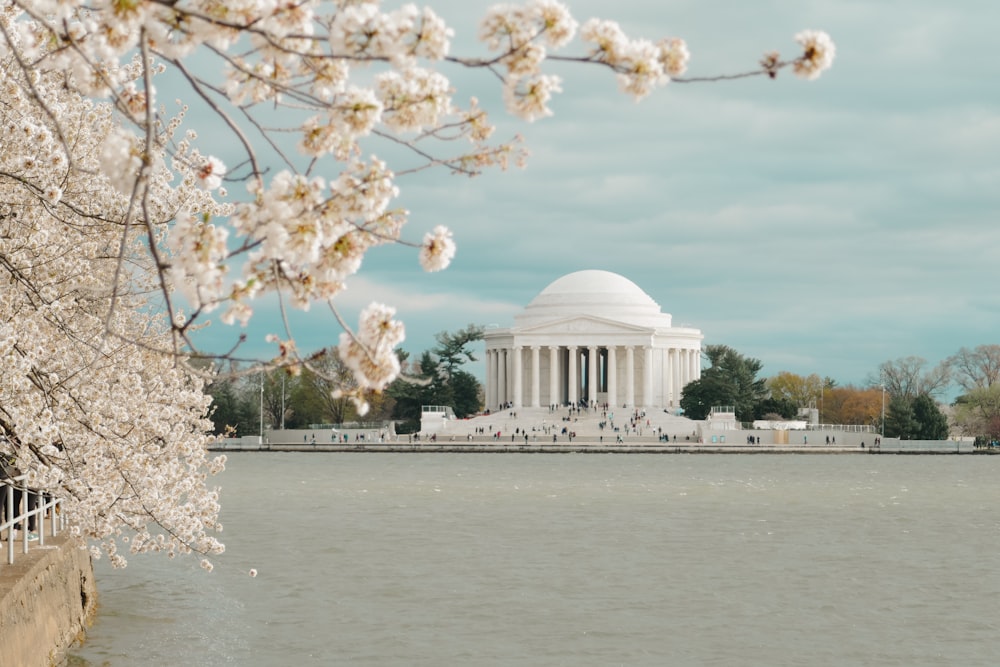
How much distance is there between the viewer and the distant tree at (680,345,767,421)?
13100 centimetres

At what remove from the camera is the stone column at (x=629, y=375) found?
480 ft

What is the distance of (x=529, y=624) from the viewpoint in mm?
22828

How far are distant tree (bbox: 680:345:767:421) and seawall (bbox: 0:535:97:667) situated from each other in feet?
369

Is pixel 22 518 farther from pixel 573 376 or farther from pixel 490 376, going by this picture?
pixel 490 376

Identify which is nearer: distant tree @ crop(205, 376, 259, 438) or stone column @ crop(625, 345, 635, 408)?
distant tree @ crop(205, 376, 259, 438)

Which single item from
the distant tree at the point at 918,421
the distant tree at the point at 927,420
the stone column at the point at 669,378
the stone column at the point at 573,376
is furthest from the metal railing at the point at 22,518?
the stone column at the point at 669,378

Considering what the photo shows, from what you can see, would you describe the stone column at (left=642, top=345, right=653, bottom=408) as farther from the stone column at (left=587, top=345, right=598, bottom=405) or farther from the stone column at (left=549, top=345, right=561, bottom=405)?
the stone column at (left=549, top=345, right=561, bottom=405)

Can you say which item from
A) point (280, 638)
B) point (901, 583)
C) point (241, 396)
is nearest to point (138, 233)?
point (280, 638)

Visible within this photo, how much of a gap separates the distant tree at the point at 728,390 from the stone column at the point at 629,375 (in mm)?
10021

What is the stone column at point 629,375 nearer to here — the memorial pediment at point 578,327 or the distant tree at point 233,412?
the memorial pediment at point 578,327

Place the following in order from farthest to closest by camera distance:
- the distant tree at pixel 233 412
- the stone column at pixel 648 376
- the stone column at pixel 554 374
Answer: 1. the stone column at pixel 648 376
2. the stone column at pixel 554 374
3. the distant tree at pixel 233 412

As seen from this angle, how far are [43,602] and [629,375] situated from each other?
131747 mm

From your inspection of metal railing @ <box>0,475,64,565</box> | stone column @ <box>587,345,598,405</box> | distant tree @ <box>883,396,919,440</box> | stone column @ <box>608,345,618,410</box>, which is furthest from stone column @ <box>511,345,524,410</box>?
metal railing @ <box>0,475,64,565</box>

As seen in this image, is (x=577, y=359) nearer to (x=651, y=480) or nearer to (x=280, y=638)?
(x=651, y=480)
